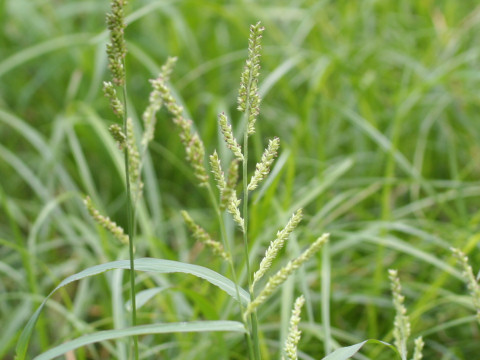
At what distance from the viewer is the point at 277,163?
153 cm

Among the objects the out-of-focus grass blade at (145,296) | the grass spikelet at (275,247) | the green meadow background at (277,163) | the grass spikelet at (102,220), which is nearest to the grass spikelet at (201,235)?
the grass spikelet at (275,247)

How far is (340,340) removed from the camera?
1736mm

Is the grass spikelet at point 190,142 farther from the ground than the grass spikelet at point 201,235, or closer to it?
farther from the ground

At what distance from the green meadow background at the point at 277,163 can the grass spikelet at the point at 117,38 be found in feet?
2.50

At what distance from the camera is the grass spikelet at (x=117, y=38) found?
70 cm

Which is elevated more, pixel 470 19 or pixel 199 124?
pixel 470 19

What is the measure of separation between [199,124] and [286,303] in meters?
1.45

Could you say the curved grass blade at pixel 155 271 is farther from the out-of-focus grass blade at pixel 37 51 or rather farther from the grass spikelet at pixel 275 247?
the out-of-focus grass blade at pixel 37 51

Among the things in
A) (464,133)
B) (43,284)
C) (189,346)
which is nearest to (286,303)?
(189,346)

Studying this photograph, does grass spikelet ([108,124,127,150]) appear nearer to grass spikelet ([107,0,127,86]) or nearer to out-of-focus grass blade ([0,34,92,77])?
grass spikelet ([107,0,127,86])

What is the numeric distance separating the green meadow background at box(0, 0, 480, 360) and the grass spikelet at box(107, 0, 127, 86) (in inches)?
30.0

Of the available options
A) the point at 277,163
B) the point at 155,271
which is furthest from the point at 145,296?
the point at 277,163

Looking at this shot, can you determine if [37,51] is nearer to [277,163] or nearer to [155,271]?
[277,163]

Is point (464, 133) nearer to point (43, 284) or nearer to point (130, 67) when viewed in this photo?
point (130, 67)
